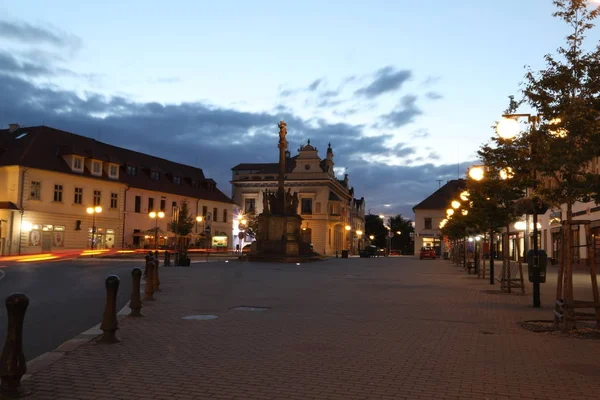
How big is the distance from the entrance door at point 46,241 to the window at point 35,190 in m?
3.17

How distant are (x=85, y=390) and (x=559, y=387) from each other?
5.11 metres

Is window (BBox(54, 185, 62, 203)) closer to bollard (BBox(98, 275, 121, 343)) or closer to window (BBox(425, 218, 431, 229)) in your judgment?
bollard (BBox(98, 275, 121, 343))

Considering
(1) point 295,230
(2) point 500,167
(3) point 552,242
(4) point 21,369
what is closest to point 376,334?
(4) point 21,369

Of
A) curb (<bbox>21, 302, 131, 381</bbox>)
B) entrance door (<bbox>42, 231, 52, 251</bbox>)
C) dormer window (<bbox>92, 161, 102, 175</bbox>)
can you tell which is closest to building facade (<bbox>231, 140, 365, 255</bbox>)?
dormer window (<bbox>92, 161, 102, 175</bbox>)

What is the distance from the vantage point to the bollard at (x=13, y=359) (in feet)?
19.2

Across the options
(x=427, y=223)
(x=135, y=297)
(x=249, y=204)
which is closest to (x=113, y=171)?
(x=249, y=204)

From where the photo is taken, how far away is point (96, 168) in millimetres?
60875

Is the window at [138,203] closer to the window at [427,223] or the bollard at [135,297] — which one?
the window at [427,223]

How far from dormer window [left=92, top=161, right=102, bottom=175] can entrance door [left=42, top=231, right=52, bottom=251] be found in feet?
30.1

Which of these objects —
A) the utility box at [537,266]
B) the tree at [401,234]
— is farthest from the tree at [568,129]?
the tree at [401,234]

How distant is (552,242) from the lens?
50.4 m

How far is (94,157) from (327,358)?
5551cm

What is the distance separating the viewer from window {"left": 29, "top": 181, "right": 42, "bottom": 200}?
169ft

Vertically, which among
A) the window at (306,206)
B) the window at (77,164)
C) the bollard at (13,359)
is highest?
the window at (77,164)
